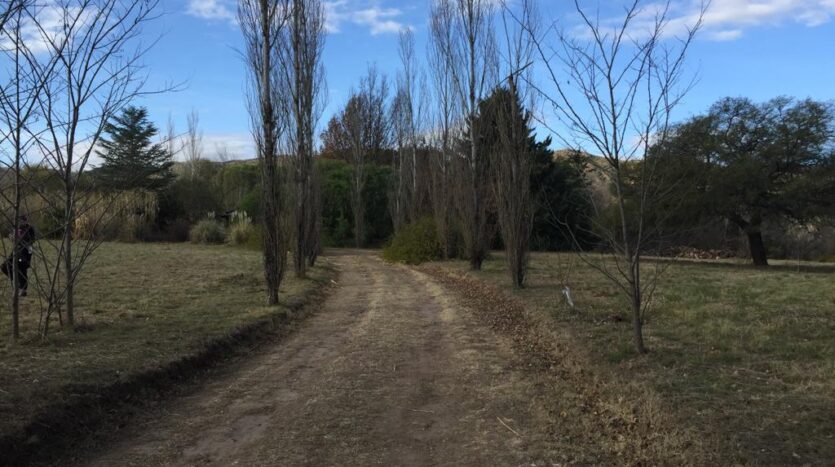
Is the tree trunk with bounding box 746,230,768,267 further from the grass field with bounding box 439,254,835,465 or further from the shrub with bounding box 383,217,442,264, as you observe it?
the grass field with bounding box 439,254,835,465

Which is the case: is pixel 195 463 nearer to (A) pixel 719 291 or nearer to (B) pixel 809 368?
(B) pixel 809 368

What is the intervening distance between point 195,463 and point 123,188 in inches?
180

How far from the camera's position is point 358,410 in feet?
16.6

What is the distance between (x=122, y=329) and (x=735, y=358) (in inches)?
286

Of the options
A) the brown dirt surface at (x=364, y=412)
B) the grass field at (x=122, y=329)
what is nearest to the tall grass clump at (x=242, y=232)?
the grass field at (x=122, y=329)

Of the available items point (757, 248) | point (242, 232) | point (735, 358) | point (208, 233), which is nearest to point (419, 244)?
point (242, 232)

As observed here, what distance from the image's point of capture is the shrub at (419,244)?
22.5 metres

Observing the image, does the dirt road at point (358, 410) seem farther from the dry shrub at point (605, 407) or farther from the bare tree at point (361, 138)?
the bare tree at point (361, 138)

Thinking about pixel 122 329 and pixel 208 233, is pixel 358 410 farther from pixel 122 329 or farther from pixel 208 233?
pixel 208 233

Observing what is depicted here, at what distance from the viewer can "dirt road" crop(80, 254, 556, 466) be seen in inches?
163

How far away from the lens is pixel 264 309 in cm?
997

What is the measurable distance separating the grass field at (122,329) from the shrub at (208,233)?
A: 16061 mm

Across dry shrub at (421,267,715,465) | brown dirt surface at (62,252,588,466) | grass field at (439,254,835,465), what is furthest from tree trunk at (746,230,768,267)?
brown dirt surface at (62,252,588,466)

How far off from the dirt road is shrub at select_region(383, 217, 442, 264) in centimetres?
1388
